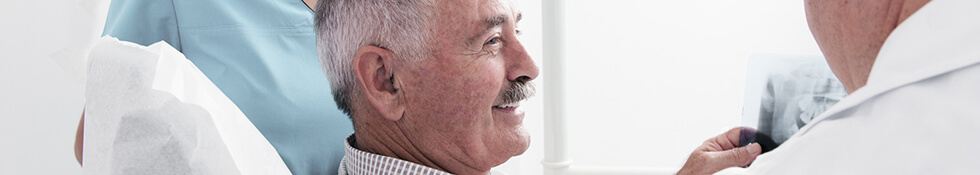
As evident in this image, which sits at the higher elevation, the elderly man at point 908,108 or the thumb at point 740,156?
the elderly man at point 908,108

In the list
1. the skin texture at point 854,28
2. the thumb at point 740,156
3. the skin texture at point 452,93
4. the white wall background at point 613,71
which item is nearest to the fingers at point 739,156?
the thumb at point 740,156

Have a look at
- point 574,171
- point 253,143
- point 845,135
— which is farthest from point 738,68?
point 845,135

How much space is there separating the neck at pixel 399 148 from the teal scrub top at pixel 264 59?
0.66 feet

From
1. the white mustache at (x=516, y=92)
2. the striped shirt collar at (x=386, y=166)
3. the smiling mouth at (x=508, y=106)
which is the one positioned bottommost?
the striped shirt collar at (x=386, y=166)

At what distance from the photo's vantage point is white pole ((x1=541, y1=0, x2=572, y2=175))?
2.09 metres

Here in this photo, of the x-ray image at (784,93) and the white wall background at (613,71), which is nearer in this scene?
the x-ray image at (784,93)

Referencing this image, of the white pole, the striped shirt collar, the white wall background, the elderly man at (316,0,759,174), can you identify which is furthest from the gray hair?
the white wall background

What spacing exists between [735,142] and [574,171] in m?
0.77

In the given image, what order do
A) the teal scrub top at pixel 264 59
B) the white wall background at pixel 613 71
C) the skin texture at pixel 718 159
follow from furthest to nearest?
1. the white wall background at pixel 613 71
2. the teal scrub top at pixel 264 59
3. the skin texture at pixel 718 159

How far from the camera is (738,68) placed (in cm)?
230

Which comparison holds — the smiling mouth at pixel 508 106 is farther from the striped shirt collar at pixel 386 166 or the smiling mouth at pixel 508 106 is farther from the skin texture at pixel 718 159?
the skin texture at pixel 718 159

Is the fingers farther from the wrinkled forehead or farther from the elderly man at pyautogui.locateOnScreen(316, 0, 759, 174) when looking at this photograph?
the wrinkled forehead

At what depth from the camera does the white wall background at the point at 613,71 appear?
6.79ft

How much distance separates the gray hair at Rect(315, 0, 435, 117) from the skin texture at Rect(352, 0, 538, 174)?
0.04 ft
